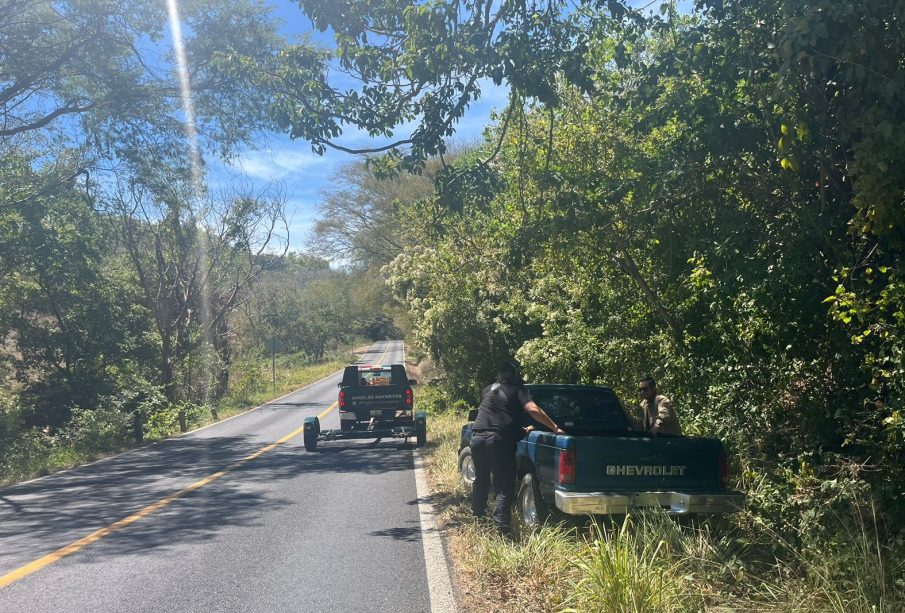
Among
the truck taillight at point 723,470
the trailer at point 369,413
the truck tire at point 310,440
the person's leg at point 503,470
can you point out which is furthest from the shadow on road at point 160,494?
the truck taillight at point 723,470

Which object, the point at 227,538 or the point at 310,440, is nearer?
the point at 227,538

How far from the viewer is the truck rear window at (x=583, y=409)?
29.0 feet

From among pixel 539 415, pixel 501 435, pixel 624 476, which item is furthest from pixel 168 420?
pixel 624 476

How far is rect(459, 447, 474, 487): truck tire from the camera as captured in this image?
989cm

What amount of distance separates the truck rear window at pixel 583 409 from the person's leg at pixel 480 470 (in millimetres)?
1290

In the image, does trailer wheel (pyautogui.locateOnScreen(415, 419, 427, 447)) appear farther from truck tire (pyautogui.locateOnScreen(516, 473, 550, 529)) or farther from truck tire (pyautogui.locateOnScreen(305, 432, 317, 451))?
truck tire (pyautogui.locateOnScreen(516, 473, 550, 529))

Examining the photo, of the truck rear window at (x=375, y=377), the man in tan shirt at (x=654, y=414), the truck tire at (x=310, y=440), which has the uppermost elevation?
the truck rear window at (x=375, y=377)

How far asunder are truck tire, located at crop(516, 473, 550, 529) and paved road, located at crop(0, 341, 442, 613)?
44.0 inches

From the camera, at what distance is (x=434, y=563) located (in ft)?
22.4

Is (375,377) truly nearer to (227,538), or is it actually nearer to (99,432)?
(99,432)

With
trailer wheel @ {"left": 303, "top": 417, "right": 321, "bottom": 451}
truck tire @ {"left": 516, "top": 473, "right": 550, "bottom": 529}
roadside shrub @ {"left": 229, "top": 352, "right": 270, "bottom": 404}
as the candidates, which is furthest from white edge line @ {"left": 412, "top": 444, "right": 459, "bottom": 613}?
roadside shrub @ {"left": 229, "top": 352, "right": 270, "bottom": 404}

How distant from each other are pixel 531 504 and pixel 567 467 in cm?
104

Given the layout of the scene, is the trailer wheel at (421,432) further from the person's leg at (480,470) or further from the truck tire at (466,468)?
the person's leg at (480,470)

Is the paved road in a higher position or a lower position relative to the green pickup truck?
lower
